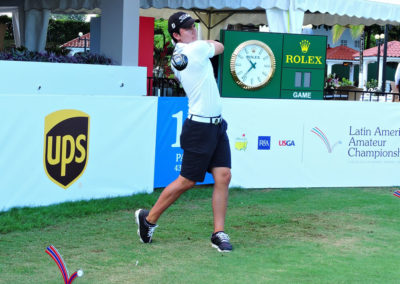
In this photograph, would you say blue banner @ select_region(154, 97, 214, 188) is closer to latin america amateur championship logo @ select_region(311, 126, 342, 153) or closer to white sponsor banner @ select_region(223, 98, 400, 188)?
white sponsor banner @ select_region(223, 98, 400, 188)

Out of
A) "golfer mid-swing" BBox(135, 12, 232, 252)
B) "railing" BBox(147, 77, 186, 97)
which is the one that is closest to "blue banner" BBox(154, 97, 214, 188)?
"golfer mid-swing" BBox(135, 12, 232, 252)

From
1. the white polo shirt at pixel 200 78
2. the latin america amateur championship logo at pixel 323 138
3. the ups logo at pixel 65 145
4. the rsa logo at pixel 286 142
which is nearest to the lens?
the white polo shirt at pixel 200 78

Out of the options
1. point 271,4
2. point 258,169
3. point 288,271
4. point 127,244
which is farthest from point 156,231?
point 271,4

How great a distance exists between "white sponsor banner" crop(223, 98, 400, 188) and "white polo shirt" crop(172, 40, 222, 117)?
2828 mm

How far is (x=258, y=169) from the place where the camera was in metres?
8.73

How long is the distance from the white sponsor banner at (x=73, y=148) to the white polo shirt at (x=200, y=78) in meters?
1.90

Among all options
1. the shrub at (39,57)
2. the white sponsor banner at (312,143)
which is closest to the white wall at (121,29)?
the shrub at (39,57)

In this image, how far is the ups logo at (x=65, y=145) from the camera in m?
7.02

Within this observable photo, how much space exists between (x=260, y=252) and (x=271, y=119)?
11.3 ft

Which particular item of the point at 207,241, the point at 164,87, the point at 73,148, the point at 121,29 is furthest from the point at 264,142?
the point at 164,87

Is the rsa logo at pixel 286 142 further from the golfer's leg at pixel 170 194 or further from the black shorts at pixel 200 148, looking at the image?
the golfer's leg at pixel 170 194

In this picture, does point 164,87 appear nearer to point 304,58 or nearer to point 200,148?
point 304,58

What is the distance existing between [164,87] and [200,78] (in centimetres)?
928

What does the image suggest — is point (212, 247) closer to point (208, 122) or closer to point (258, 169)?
point (208, 122)
